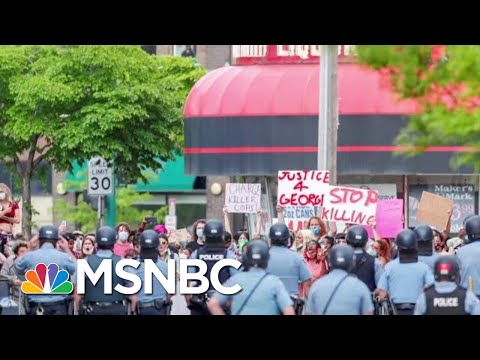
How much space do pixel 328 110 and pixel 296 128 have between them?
9.08 meters

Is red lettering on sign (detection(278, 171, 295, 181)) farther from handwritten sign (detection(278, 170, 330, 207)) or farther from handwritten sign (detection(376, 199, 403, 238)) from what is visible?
handwritten sign (detection(376, 199, 403, 238))

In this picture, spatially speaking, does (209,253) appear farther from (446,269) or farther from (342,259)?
(446,269)

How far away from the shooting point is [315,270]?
22.1m

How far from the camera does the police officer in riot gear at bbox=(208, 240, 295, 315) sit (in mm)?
17906

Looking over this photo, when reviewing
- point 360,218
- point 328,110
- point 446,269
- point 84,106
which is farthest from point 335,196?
point 84,106

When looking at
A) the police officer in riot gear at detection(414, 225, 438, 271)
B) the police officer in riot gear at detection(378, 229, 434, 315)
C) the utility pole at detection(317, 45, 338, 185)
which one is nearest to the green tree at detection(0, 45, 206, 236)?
the utility pole at detection(317, 45, 338, 185)

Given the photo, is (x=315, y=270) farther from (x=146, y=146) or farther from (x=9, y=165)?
(x=9, y=165)

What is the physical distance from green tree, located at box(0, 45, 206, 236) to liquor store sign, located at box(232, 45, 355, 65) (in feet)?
5.25

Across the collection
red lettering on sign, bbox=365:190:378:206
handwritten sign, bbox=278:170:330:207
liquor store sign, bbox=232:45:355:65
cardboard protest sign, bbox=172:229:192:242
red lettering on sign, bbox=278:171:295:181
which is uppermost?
liquor store sign, bbox=232:45:355:65

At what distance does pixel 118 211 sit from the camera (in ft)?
147
